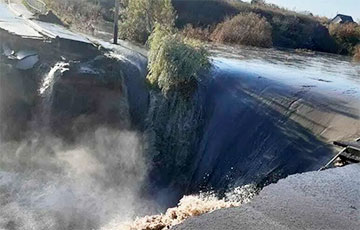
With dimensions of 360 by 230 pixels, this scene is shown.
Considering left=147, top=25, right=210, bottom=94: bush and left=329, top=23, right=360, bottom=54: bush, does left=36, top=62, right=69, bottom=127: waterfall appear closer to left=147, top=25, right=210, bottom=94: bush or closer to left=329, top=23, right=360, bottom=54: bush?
left=147, top=25, right=210, bottom=94: bush

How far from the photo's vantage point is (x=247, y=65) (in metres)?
15.6

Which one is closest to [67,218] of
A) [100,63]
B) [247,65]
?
[100,63]

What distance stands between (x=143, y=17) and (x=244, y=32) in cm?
873

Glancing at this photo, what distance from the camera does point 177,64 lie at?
11766mm

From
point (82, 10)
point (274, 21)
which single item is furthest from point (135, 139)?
point (274, 21)

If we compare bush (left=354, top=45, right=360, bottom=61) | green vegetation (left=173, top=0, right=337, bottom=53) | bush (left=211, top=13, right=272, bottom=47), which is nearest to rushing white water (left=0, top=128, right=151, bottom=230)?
bush (left=211, top=13, right=272, bottom=47)

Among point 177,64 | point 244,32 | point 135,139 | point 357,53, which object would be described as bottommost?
point 135,139

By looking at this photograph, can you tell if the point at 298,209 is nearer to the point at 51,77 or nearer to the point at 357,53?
the point at 51,77

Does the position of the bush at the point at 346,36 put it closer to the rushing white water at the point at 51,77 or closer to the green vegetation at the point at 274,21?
the green vegetation at the point at 274,21

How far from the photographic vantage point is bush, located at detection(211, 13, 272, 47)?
2647cm

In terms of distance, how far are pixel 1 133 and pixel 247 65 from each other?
8.34 metres

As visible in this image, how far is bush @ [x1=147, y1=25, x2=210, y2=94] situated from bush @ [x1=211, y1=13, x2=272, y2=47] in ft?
47.4

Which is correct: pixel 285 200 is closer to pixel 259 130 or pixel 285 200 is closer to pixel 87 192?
pixel 259 130

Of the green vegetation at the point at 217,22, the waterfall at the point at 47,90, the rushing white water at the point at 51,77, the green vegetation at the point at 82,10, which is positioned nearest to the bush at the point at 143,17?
the green vegetation at the point at 217,22
